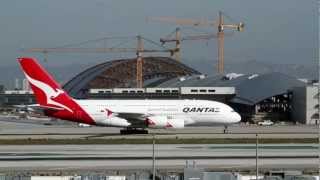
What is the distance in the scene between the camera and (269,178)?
27.3 m

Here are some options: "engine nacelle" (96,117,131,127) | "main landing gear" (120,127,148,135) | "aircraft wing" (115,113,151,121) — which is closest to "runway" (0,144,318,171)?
"aircraft wing" (115,113,151,121)

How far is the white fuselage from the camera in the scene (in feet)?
247

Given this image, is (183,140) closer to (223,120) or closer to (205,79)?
(223,120)

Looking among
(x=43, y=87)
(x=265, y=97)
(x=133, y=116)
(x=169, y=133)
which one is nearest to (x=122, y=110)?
(x=133, y=116)

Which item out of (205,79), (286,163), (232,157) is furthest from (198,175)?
(205,79)

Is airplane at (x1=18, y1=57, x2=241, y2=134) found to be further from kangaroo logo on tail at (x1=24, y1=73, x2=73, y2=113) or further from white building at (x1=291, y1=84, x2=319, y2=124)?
white building at (x1=291, y1=84, x2=319, y2=124)

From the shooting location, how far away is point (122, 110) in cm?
7612

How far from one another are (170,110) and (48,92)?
44.7 ft

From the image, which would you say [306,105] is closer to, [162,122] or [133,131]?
[133,131]

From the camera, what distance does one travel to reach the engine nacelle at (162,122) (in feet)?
245

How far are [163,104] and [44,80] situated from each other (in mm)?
13492

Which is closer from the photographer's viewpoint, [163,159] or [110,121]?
[163,159]

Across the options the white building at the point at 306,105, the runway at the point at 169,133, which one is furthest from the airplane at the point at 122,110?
the white building at the point at 306,105

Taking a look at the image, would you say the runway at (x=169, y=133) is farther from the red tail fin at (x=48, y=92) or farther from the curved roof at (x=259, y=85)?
the curved roof at (x=259, y=85)
